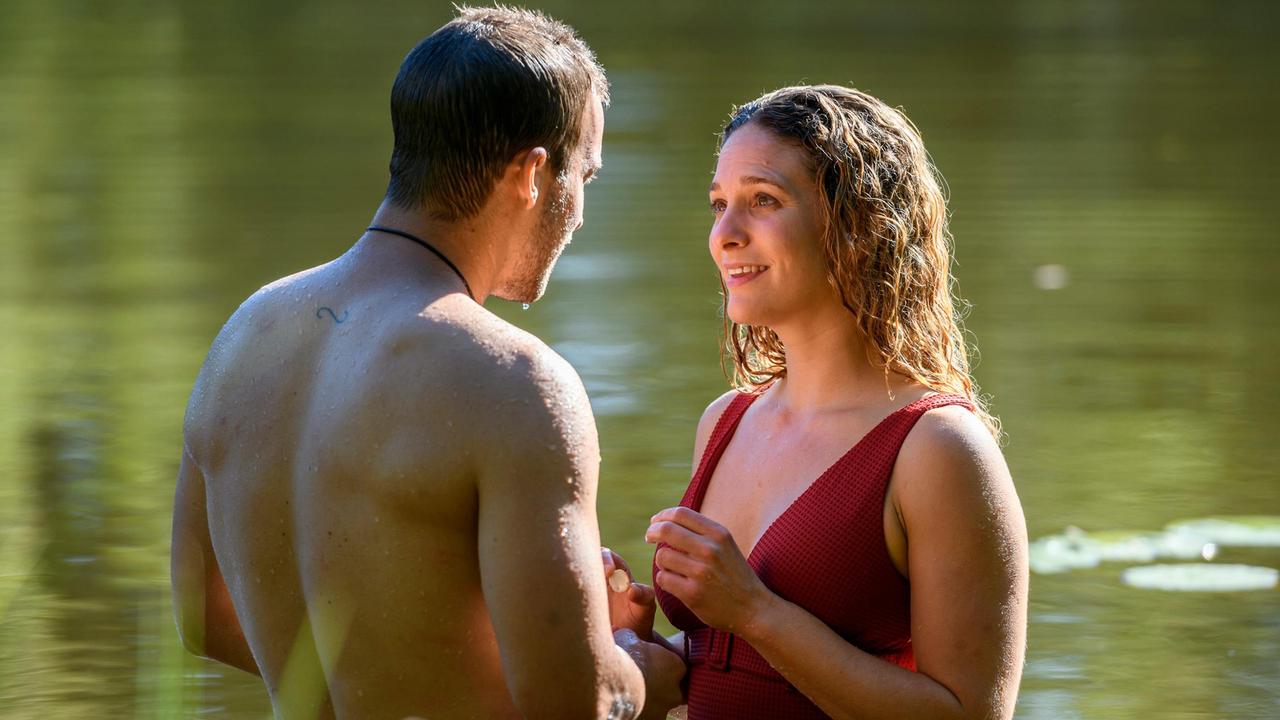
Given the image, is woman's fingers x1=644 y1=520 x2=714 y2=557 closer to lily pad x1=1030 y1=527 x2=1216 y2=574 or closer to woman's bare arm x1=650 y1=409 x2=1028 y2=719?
woman's bare arm x1=650 y1=409 x2=1028 y2=719

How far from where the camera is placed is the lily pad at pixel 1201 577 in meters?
5.56

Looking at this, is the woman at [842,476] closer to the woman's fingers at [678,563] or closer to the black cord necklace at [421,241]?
the woman's fingers at [678,563]

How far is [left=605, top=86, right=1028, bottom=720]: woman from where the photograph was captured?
2.71m

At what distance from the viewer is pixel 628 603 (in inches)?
117

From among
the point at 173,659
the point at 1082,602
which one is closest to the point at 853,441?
the point at 173,659

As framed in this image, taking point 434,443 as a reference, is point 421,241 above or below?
above

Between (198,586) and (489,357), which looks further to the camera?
(198,586)

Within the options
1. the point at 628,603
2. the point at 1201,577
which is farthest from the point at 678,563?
the point at 1201,577

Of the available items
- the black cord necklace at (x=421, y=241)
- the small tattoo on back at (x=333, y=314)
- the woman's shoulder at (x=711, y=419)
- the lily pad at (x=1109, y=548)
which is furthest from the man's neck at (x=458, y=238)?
the lily pad at (x=1109, y=548)

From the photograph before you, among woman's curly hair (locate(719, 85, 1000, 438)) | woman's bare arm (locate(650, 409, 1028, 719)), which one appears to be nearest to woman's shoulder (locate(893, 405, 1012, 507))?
woman's bare arm (locate(650, 409, 1028, 719))

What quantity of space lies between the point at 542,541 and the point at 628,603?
0.64 m

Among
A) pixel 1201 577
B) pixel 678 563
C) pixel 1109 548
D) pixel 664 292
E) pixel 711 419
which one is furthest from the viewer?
pixel 664 292

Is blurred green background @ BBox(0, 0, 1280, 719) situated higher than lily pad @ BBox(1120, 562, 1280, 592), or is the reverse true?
lily pad @ BBox(1120, 562, 1280, 592)

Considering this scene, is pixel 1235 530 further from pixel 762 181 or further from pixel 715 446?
pixel 762 181
